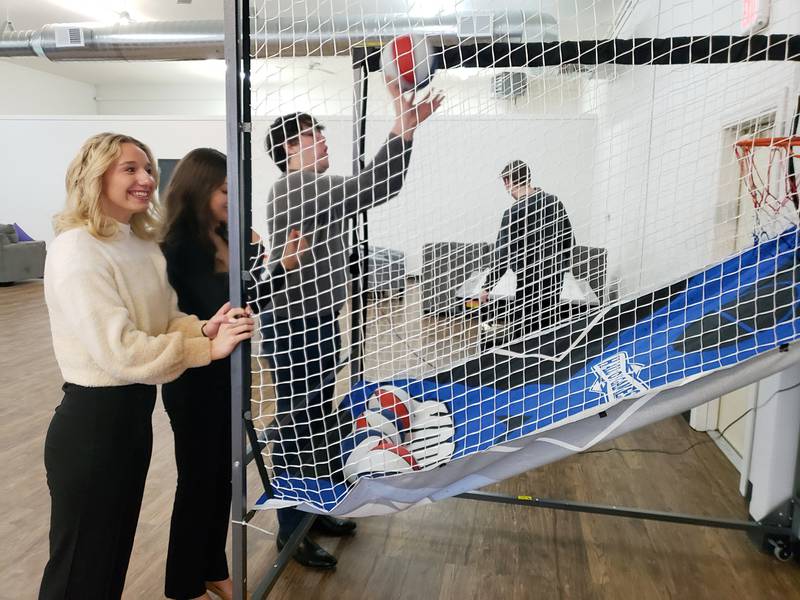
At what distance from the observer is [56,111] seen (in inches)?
395

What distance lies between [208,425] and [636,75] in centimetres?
385

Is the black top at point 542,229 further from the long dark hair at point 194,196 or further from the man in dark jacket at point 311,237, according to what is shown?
the long dark hair at point 194,196

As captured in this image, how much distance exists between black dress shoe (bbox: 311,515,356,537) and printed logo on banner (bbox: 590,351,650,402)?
3.43 feet

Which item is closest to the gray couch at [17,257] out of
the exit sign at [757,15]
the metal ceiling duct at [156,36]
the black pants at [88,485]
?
the metal ceiling duct at [156,36]

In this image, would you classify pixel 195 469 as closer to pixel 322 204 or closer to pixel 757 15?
pixel 322 204

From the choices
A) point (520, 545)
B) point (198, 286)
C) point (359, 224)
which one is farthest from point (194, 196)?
point (520, 545)

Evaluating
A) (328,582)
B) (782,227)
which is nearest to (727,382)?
(782,227)

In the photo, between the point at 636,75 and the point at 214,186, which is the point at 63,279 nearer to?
the point at 214,186

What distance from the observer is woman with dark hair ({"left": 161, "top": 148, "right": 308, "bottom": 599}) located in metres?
1.52

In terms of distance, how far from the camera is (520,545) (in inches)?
80.6

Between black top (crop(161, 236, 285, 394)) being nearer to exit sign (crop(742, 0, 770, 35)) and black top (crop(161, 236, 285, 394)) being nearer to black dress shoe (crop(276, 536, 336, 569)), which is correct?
black dress shoe (crop(276, 536, 336, 569))

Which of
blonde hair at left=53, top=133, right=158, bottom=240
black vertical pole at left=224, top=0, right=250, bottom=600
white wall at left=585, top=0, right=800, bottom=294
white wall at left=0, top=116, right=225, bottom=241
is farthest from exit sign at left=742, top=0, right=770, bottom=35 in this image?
white wall at left=0, top=116, right=225, bottom=241

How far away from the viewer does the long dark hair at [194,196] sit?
1.52m

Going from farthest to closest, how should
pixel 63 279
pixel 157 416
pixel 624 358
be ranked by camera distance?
pixel 157 416, pixel 624 358, pixel 63 279
